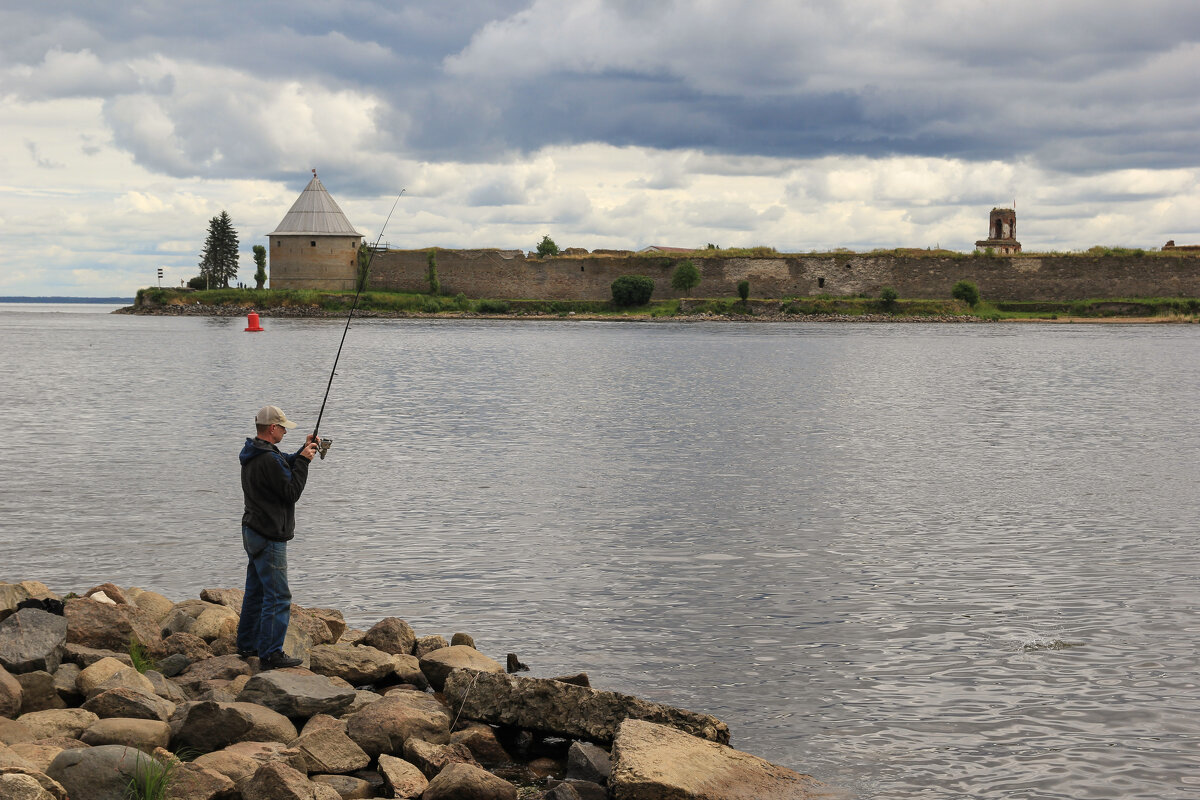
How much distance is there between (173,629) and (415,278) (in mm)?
82714

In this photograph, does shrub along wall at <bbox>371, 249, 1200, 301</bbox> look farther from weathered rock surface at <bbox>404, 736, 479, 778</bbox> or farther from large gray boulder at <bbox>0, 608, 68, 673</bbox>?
weathered rock surface at <bbox>404, 736, 479, 778</bbox>

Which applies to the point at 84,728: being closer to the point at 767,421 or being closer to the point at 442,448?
the point at 442,448

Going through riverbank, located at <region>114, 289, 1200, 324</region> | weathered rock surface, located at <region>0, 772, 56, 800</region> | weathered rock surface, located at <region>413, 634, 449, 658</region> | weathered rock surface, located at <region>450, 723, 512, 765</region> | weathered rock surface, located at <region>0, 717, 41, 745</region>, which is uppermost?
riverbank, located at <region>114, 289, 1200, 324</region>

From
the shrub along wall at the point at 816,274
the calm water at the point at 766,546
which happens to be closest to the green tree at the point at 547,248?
the shrub along wall at the point at 816,274

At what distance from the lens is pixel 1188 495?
567 inches

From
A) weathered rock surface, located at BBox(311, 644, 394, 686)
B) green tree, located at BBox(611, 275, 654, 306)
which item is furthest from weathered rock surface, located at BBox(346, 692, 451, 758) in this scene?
green tree, located at BBox(611, 275, 654, 306)

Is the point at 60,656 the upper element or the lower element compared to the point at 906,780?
upper

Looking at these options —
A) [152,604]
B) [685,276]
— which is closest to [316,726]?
[152,604]

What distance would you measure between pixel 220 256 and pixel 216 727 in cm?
9083

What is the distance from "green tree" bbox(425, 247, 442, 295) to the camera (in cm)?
8750

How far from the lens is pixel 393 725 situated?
19.9 feet

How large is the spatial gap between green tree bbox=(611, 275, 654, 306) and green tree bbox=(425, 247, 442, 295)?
43.5ft

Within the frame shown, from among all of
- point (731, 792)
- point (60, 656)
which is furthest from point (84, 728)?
point (731, 792)

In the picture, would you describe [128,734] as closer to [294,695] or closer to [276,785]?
[294,695]
